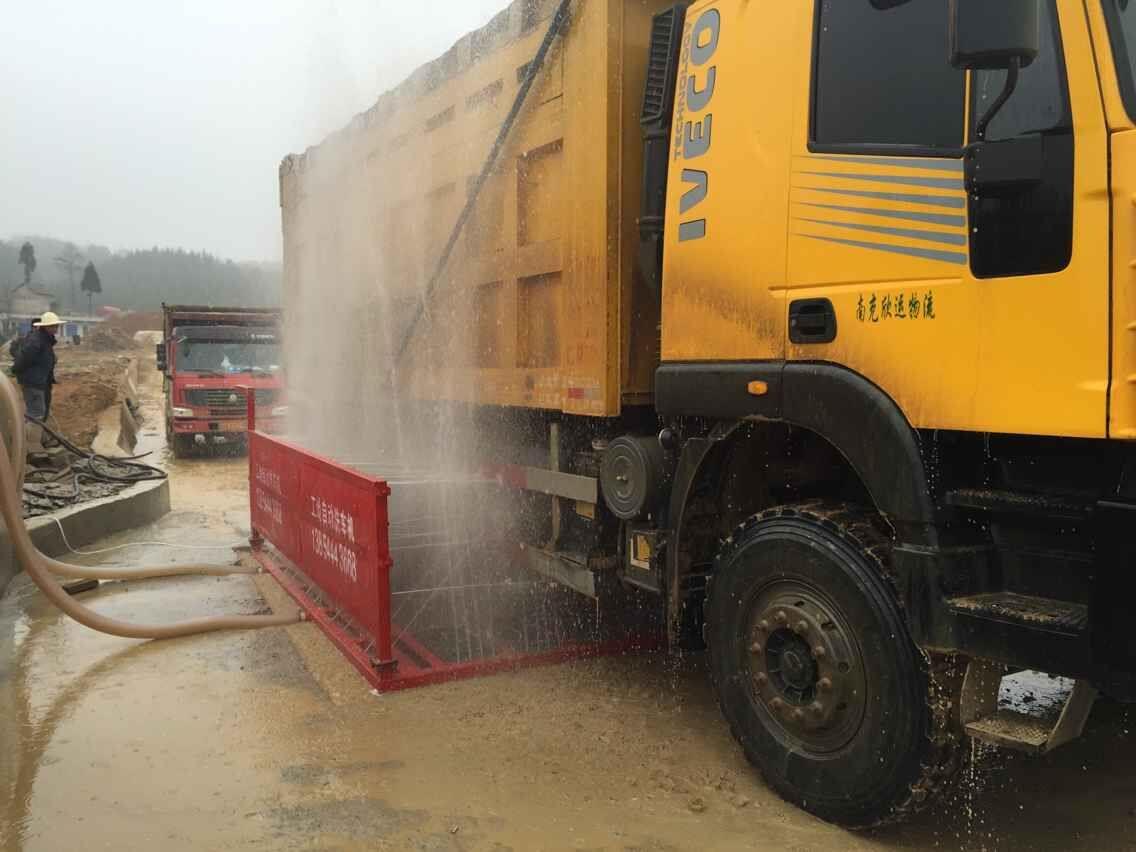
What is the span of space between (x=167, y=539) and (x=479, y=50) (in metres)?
6.02

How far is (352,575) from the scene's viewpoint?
5.10 meters

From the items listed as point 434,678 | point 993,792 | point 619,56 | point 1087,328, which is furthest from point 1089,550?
point 434,678

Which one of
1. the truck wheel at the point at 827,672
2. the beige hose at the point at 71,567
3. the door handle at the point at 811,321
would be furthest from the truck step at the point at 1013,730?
the beige hose at the point at 71,567

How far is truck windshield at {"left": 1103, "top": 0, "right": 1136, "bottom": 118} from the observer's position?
2385mm

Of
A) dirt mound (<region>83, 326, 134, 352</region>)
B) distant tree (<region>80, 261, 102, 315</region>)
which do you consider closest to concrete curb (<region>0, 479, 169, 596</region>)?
dirt mound (<region>83, 326, 134, 352</region>)

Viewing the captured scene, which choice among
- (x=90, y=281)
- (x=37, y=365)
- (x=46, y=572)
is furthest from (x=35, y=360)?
(x=90, y=281)

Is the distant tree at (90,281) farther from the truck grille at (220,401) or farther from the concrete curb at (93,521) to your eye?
the concrete curb at (93,521)

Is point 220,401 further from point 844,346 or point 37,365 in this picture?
point 844,346

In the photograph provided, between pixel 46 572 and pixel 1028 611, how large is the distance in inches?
206

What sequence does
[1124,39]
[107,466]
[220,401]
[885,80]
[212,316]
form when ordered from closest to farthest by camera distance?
[1124,39] → [885,80] → [107,466] → [220,401] → [212,316]

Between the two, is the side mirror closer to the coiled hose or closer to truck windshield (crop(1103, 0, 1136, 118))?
truck windshield (crop(1103, 0, 1136, 118))

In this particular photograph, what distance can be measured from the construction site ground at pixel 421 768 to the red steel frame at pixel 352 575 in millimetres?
106

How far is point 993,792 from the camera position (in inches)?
135

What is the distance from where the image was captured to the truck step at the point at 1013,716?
8.61 ft
